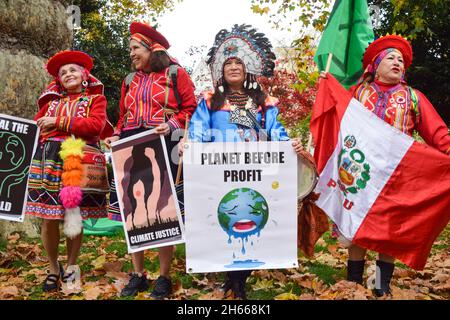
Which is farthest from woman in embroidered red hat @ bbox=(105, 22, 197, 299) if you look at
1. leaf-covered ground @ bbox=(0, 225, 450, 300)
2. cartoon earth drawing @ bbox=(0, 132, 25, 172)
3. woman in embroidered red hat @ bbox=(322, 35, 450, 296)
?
woman in embroidered red hat @ bbox=(322, 35, 450, 296)

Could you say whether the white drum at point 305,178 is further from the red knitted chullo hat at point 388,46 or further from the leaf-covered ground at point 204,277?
the red knitted chullo hat at point 388,46

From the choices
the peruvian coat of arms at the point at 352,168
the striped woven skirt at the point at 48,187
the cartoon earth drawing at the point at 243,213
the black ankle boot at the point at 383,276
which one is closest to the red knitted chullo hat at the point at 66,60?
the striped woven skirt at the point at 48,187

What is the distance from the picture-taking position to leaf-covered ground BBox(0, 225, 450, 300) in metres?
3.84

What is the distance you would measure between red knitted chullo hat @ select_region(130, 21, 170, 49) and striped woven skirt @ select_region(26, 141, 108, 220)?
3.46 ft

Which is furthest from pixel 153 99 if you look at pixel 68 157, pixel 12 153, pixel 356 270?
pixel 356 270

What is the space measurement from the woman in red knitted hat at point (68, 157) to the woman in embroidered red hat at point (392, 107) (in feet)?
6.73

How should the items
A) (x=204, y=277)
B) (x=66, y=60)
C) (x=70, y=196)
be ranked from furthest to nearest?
(x=204, y=277)
(x=66, y=60)
(x=70, y=196)

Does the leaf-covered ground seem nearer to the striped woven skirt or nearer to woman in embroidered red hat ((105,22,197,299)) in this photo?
woman in embroidered red hat ((105,22,197,299))

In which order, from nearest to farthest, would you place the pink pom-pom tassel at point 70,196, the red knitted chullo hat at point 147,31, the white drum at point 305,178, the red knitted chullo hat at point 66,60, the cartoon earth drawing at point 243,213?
the cartoon earth drawing at point 243,213
the white drum at point 305,178
the pink pom-pom tassel at point 70,196
the red knitted chullo hat at point 147,31
the red knitted chullo hat at point 66,60

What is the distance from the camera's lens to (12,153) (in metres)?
4.06

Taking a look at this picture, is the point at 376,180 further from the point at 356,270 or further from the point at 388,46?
the point at 388,46

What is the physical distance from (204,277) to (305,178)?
1.38m

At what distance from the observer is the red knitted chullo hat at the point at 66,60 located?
4.04 m

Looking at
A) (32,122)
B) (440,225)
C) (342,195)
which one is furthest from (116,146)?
(440,225)
